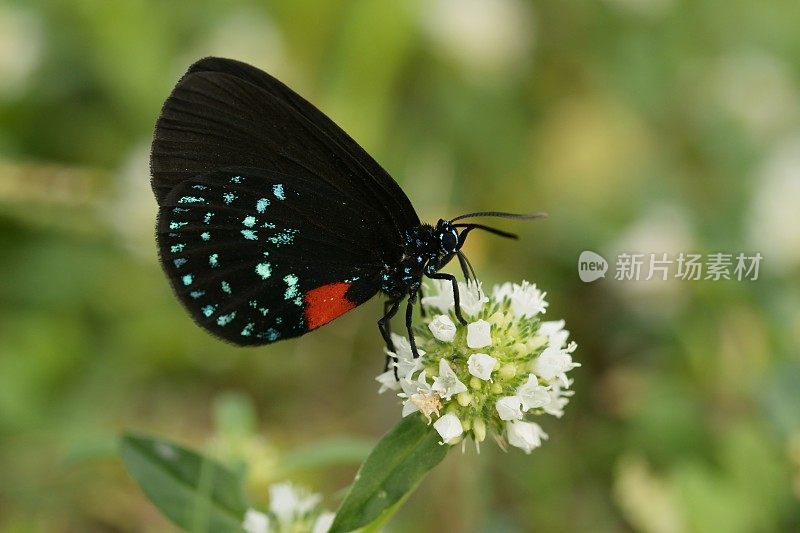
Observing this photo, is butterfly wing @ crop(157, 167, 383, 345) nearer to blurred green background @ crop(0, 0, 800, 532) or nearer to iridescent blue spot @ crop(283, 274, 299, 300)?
iridescent blue spot @ crop(283, 274, 299, 300)

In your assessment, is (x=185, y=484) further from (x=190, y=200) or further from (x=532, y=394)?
(x=532, y=394)

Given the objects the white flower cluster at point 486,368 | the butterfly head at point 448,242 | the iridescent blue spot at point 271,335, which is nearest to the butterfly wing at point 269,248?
the iridescent blue spot at point 271,335

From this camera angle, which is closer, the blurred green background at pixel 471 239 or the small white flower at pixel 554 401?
the small white flower at pixel 554 401

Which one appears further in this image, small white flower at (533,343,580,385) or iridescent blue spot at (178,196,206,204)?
iridescent blue spot at (178,196,206,204)

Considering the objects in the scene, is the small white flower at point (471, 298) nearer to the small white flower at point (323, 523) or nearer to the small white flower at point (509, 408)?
the small white flower at point (509, 408)
